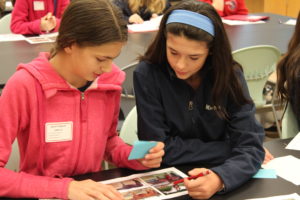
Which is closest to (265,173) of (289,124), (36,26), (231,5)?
(289,124)

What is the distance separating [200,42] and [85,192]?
2.12 ft

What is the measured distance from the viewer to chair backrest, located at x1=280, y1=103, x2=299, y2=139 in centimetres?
201

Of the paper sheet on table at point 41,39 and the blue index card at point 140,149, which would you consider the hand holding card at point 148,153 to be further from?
the paper sheet on table at point 41,39

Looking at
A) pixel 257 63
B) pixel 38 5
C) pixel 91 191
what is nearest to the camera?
pixel 91 191

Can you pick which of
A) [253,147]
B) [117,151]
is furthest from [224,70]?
[117,151]

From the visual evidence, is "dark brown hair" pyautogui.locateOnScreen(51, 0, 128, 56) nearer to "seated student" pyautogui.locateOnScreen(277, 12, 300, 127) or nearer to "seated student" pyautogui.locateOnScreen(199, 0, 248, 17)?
"seated student" pyautogui.locateOnScreen(277, 12, 300, 127)

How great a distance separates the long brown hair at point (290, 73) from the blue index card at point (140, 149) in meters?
0.89

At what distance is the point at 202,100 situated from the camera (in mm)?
1693

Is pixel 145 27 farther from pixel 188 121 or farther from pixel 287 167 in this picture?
pixel 287 167

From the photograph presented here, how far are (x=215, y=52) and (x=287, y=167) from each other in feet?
1.60

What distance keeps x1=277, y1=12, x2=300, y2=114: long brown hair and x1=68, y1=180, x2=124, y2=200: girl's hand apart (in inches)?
42.2

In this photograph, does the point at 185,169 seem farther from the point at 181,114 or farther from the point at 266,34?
the point at 266,34

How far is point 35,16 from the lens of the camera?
3.66 metres

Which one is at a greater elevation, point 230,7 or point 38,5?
point 38,5
